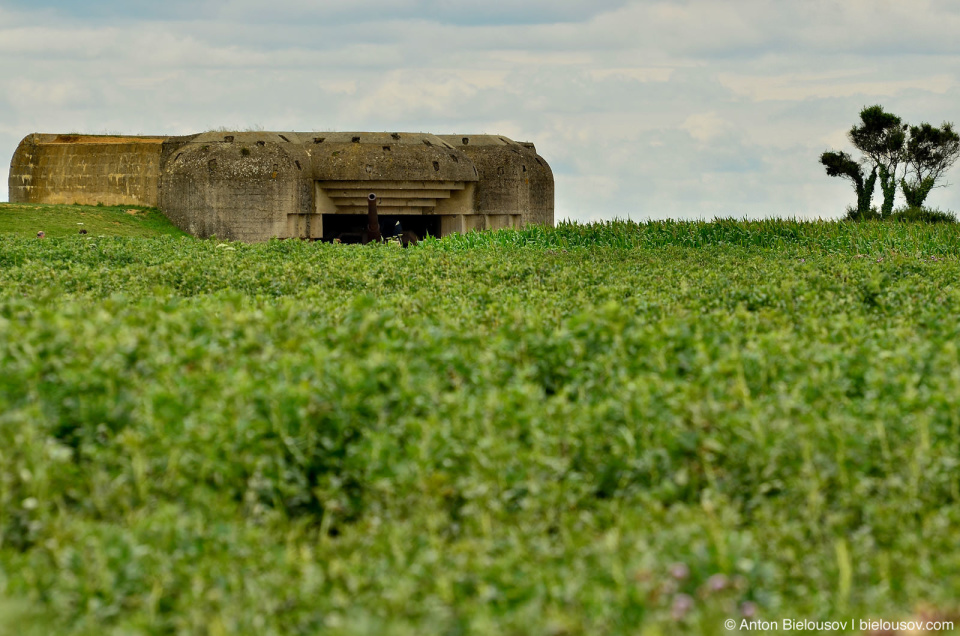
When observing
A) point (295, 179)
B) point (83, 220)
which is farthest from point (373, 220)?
point (83, 220)

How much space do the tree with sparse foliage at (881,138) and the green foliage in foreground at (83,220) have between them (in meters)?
27.7

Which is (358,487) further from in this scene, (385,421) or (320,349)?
(320,349)

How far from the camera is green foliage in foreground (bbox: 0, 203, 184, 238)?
2745cm

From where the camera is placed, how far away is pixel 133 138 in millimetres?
32938

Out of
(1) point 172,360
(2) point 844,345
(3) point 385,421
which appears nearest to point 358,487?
(3) point 385,421

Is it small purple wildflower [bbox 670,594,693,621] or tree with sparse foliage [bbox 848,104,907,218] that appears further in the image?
tree with sparse foliage [bbox 848,104,907,218]

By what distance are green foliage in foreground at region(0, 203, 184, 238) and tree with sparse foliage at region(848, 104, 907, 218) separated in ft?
90.9

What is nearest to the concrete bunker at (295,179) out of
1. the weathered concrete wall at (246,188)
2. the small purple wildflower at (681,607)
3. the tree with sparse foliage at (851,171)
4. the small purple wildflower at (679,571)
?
the weathered concrete wall at (246,188)

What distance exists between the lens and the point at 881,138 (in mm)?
44062

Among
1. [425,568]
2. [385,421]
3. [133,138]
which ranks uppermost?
[133,138]

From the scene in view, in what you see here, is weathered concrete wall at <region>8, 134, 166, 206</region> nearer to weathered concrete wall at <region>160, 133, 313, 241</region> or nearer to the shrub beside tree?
weathered concrete wall at <region>160, 133, 313, 241</region>

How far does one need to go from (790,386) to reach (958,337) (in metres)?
2.14
